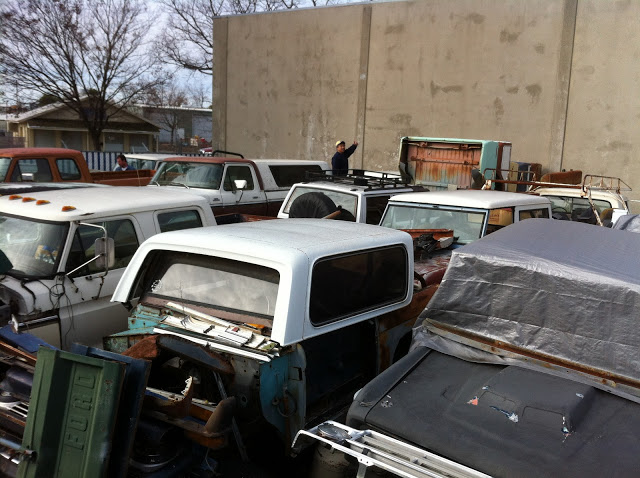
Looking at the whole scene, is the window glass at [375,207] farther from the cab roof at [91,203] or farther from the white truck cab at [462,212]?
the cab roof at [91,203]

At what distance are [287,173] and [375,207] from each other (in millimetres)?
4070

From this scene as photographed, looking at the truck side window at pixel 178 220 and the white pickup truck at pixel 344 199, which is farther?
the white pickup truck at pixel 344 199

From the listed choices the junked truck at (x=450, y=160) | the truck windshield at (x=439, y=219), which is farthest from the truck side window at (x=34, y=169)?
the junked truck at (x=450, y=160)

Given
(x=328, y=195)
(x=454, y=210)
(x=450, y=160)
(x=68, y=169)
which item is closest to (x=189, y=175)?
(x=68, y=169)

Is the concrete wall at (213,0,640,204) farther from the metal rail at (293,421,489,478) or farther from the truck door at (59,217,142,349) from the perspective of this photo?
the metal rail at (293,421,489,478)

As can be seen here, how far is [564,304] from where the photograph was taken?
11.0 feet

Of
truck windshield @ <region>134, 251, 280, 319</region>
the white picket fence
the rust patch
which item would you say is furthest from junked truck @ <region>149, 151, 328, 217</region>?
the white picket fence

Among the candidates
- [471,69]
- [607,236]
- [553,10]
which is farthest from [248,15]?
[607,236]

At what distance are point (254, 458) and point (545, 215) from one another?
5.62m

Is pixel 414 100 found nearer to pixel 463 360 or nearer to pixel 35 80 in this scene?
pixel 35 80

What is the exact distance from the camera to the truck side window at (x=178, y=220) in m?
5.96

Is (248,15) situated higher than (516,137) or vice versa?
(248,15)

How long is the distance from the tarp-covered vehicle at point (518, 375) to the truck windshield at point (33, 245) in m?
2.89

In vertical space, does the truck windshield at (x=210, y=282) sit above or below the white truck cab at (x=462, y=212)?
below
